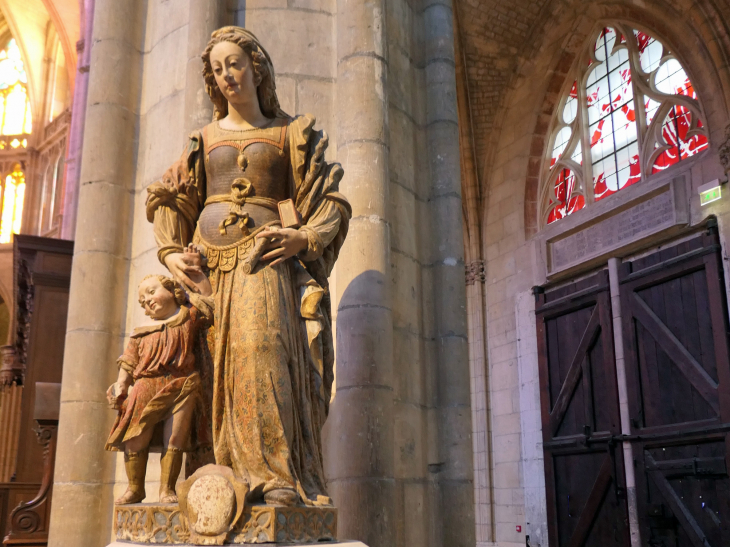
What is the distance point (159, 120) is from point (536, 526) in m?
9.37

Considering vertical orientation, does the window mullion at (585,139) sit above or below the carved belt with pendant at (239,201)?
above

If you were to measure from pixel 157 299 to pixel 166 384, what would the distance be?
30 cm

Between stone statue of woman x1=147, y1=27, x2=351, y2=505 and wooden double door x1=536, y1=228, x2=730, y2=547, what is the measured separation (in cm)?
735

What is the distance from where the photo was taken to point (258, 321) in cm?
251

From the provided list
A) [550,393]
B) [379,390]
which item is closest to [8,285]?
[550,393]

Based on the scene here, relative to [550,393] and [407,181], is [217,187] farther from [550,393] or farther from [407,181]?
[550,393]

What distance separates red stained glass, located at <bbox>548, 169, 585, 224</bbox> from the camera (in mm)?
12203

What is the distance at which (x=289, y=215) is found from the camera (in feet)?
8.84

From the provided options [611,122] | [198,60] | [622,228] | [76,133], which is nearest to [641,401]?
[622,228]

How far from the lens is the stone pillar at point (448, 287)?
4.36m

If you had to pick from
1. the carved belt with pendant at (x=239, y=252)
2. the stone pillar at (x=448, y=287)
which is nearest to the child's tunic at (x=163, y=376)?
the carved belt with pendant at (x=239, y=252)

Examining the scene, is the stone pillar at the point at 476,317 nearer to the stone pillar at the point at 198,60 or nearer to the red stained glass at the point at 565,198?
the red stained glass at the point at 565,198

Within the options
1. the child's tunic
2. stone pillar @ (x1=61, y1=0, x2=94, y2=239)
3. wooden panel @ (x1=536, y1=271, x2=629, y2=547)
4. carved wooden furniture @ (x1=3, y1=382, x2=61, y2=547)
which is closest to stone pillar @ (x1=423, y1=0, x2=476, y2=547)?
the child's tunic

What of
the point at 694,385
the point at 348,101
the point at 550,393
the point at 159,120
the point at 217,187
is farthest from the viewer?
the point at 550,393
